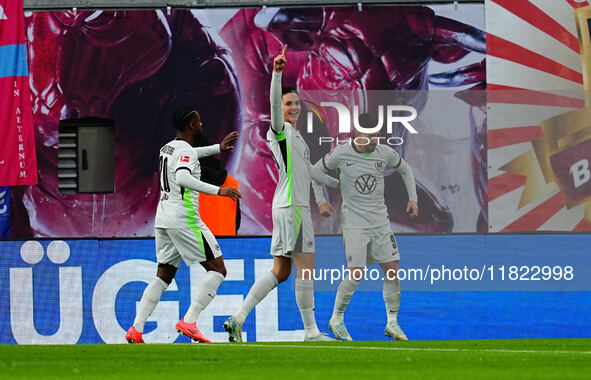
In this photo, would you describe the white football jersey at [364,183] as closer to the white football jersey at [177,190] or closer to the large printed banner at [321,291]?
the large printed banner at [321,291]

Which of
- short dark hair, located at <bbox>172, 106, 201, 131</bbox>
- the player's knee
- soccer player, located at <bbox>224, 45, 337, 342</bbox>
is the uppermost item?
short dark hair, located at <bbox>172, 106, 201, 131</bbox>

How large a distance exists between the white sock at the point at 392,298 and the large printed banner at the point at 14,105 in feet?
17.1

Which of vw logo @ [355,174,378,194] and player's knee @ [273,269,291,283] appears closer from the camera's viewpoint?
player's knee @ [273,269,291,283]

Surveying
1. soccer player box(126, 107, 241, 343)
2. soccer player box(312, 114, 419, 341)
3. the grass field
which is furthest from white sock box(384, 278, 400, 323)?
the grass field

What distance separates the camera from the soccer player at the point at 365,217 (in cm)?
1232

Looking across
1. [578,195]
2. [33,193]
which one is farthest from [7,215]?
[578,195]

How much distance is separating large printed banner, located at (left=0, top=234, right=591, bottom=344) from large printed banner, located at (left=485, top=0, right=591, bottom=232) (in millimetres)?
518

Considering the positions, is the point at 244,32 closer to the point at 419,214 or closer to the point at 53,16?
the point at 53,16

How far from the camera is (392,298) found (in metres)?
12.5

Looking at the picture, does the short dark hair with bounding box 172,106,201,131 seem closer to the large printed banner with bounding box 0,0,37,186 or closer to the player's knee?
the player's knee

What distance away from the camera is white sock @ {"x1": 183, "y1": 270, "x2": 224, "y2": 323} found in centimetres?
1088

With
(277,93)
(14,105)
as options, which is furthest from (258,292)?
(14,105)

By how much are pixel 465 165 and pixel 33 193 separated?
211 inches

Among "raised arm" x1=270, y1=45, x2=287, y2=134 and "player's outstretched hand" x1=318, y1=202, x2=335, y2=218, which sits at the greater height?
"raised arm" x1=270, y1=45, x2=287, y2=134
